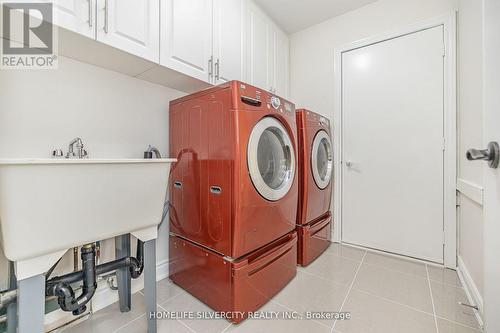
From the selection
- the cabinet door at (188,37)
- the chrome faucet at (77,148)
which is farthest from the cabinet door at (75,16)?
the chrome faucet at (77,148)

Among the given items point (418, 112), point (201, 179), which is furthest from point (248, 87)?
point (418, 112)

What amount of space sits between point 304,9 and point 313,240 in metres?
2.34

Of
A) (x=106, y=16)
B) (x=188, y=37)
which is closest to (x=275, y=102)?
(x=188, y=37)

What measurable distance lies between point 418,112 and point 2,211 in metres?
2.72

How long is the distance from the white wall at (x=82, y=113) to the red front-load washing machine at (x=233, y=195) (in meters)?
0.18

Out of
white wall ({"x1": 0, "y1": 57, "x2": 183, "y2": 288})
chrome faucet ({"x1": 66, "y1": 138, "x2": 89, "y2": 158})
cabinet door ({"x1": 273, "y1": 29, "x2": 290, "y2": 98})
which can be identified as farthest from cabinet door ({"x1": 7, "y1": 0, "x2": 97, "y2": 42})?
cabinet door ({"x1": 273, "y1": 29, "x2": 290, "y2": 98})

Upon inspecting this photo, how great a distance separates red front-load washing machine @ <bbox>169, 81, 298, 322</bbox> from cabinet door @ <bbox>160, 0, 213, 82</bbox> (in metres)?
0.24

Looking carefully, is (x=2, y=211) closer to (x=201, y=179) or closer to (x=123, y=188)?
(x=123, y=188)

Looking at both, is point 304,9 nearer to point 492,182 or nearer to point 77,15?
point 77,15

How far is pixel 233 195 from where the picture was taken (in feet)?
3.83

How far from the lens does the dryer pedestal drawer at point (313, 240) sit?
1844 mm

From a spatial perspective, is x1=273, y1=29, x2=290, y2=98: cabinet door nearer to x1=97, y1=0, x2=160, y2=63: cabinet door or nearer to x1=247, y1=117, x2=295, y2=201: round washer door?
x1=247, y1=117, x2=295, y2=201: round washer door

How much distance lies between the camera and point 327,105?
8.09 feet

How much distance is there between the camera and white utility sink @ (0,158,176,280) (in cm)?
69
